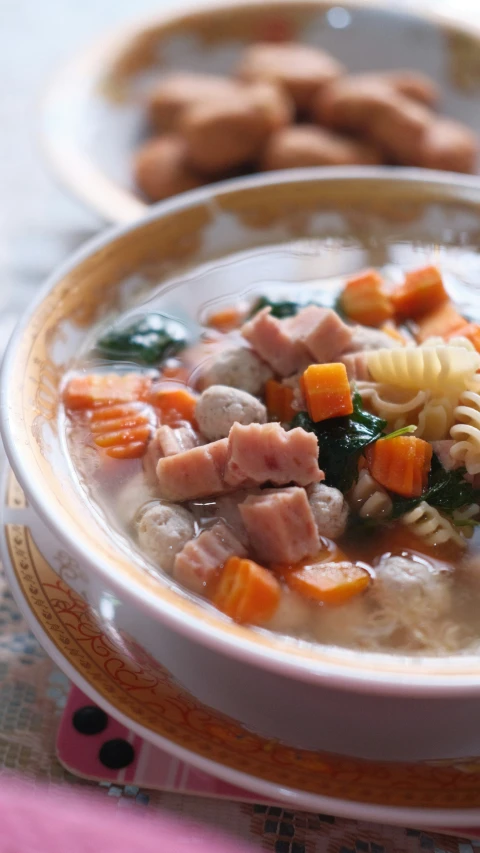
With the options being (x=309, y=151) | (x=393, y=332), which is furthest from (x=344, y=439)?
(x=309, y=151)

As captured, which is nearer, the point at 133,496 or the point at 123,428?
the point at 133,496

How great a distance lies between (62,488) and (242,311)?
91cm

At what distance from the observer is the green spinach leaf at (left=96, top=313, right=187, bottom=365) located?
2258mm

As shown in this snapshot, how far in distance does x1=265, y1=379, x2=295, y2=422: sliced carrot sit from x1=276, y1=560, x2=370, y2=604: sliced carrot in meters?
0.42

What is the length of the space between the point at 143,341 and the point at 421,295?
32.6 inches

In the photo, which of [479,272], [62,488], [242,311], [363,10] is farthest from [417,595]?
[363,10]

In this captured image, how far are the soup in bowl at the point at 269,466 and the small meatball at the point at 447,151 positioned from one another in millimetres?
1067

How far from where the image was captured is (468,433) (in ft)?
5.95

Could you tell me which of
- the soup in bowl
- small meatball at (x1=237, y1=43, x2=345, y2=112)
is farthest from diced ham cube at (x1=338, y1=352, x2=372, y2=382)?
small meatball at (x1=237, y1=43, x2=345, y2=112)

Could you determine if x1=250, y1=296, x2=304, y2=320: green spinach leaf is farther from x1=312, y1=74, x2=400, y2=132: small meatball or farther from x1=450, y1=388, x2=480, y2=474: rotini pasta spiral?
x1=312, y1=74, x2=400, y2=132: small meatball

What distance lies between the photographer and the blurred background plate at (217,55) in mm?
3576

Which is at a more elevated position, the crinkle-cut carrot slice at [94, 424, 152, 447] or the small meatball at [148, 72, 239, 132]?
the small meatball at [148, 72, 239, 132]

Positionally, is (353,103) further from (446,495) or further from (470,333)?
(446,495)

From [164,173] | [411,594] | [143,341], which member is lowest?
[411,594]
